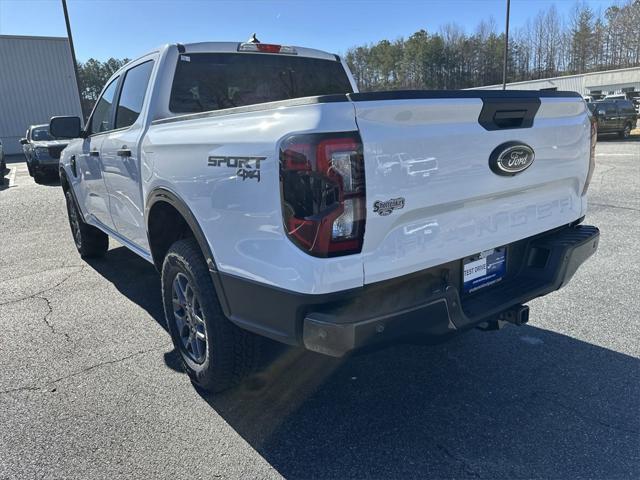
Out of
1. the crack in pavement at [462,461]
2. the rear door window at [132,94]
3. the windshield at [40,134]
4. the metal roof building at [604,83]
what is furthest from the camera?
the metal roof building at [604,83]

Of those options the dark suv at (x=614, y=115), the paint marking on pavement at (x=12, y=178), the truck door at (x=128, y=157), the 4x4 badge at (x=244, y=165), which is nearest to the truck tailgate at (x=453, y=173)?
the 4x4 badge at (x=244, y=165)

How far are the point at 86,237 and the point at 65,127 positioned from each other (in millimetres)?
1628

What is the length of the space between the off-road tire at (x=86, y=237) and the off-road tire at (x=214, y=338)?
136 inches

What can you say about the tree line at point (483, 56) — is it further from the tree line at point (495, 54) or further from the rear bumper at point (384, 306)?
the rear bumper at point (384, 306)

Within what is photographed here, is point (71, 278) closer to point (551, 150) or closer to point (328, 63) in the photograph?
point (328, 63)

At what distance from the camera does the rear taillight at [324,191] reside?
185 cm

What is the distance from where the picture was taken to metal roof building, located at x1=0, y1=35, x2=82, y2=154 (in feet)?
98.4

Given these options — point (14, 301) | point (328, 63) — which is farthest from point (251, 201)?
point (14, 301)

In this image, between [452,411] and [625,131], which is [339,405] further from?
[625,131]

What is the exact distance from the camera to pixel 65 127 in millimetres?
4621

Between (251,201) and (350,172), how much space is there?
47cm

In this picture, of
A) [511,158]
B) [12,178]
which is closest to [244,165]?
[511,158]

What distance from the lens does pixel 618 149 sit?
17562 mm

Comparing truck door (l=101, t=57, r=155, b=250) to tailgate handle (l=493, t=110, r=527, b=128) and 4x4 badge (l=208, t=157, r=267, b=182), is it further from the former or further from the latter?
tailgate handle (l=493, t=110, r=527, b=128)
